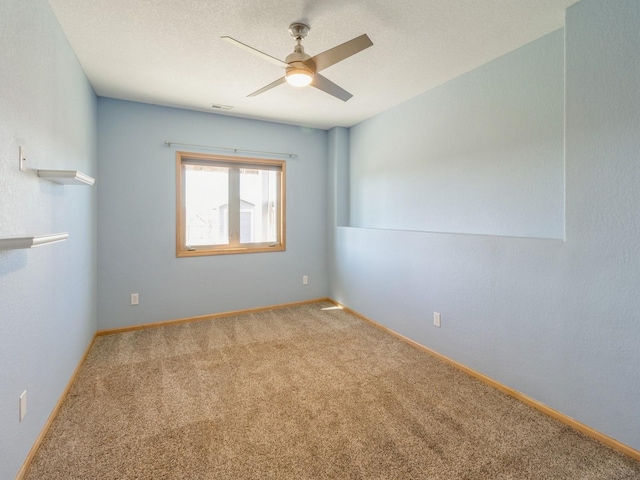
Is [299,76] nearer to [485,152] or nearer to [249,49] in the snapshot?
[249,49]

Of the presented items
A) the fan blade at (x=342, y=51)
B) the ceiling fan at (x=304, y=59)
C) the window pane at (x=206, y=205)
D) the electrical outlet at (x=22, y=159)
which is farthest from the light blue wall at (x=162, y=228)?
the fan blade at (x=342, y=51)

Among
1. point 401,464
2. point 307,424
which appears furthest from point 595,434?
point 307,424

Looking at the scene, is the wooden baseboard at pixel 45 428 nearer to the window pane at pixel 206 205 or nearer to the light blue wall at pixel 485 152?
the window pane at pixel 206 205

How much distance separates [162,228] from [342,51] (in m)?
2.89

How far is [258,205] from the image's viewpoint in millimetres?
4379

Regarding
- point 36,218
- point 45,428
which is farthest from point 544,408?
point 36,218

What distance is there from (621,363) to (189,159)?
Answer: 4263mm

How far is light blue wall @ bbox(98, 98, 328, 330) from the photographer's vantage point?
11.3 feet

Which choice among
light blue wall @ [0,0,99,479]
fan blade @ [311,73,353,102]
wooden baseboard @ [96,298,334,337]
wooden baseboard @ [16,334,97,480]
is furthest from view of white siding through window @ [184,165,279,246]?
fan blade @ [311,73,353,102]

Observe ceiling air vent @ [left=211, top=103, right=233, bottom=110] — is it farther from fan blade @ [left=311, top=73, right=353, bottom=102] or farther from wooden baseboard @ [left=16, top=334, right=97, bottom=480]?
wooden baseboard @ [left=16, top=334, right=97, bottom=480]

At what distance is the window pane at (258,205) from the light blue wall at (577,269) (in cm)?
238

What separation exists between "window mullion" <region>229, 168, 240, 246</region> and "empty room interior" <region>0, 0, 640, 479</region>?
0.04 meters

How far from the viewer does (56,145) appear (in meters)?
2.02

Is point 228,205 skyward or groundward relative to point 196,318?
skyward
